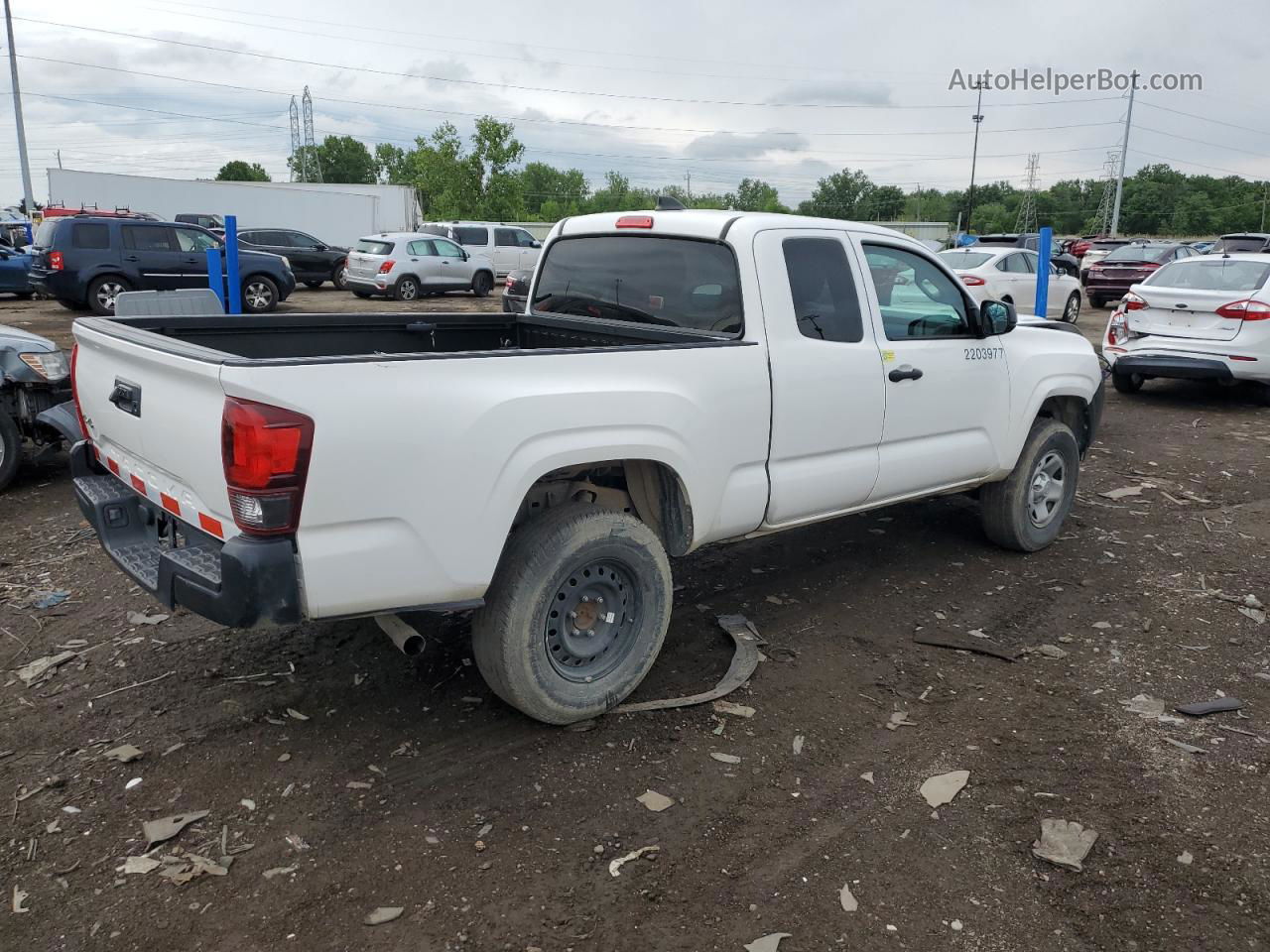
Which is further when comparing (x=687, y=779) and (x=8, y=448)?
(x=8, y=448)

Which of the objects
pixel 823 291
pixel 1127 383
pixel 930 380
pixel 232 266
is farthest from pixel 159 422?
pixel 1127 383

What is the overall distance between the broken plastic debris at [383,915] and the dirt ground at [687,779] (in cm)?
2

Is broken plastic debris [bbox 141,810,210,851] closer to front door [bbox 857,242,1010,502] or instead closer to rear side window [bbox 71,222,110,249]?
front door [bbox 857,242,1010,502]

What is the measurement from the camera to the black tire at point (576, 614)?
3490 mm

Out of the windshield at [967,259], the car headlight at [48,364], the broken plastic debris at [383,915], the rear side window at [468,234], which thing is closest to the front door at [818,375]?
the broken plastic debris at [383,915]

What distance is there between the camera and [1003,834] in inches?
124

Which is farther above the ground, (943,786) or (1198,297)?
(1198,297)

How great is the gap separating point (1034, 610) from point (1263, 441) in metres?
6.00

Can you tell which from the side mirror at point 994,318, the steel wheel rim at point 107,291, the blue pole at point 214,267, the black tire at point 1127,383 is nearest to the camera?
the side mirror at point 994,318

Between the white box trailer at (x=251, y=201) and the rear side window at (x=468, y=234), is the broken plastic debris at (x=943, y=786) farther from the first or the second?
the white box trailer at (x=251, y=201)

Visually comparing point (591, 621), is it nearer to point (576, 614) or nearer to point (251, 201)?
point (576, 614)

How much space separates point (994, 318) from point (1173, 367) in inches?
269

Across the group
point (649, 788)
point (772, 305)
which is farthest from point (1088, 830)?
point (772, 305)

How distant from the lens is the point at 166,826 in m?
3.12
